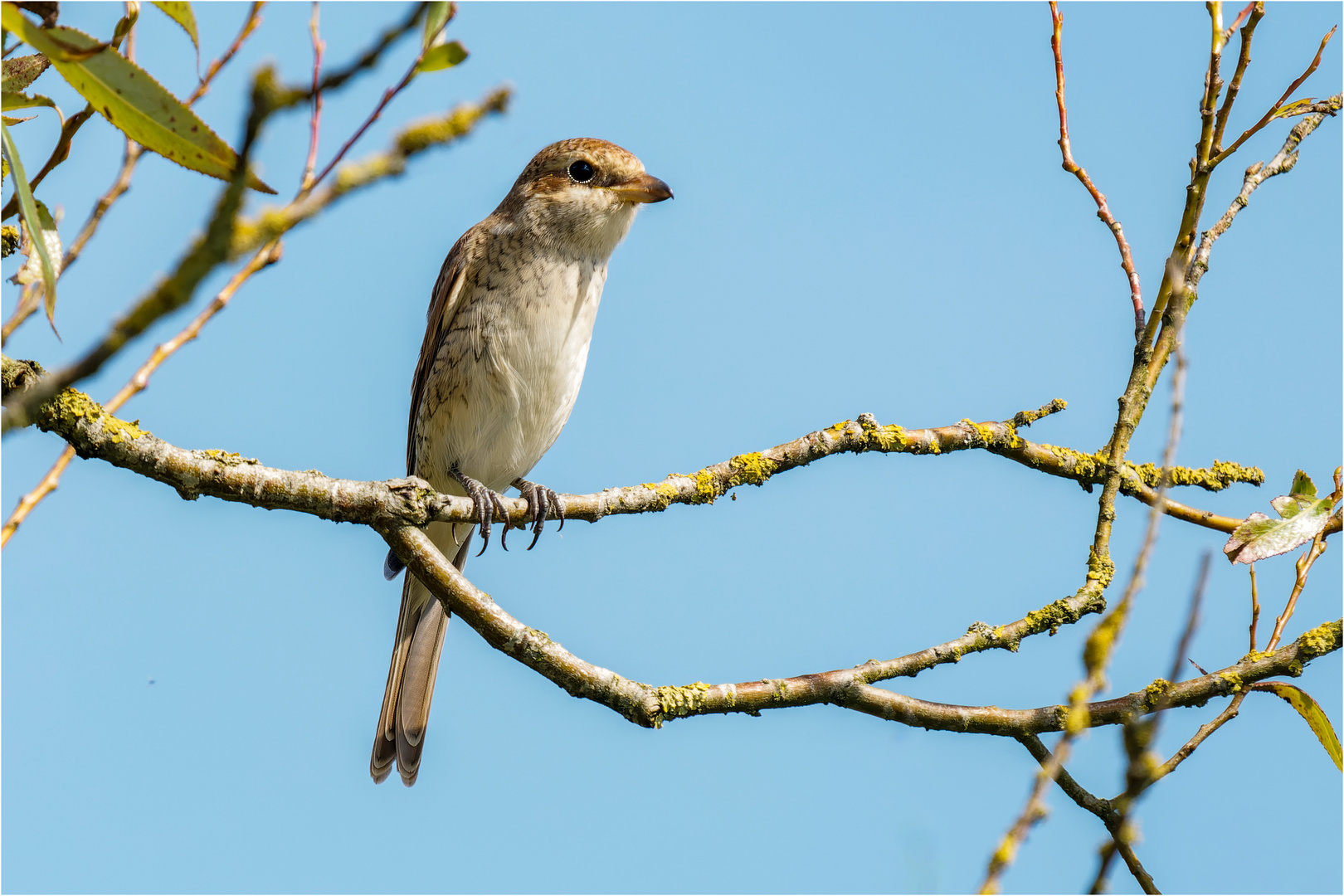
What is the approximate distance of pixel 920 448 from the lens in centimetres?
363

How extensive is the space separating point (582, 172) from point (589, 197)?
21 cm

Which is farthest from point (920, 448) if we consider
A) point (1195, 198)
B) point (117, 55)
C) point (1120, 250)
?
point (117, 55)

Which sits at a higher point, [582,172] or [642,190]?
[582,172]

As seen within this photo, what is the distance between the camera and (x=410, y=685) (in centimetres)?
472

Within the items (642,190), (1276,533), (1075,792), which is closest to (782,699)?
(1075,792)

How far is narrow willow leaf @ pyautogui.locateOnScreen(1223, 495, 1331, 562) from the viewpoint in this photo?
2.57 meters

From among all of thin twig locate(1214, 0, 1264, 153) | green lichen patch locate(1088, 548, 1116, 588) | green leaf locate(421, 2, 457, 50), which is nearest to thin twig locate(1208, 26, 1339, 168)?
thin twig locate(1214, 0, 1264, 153)

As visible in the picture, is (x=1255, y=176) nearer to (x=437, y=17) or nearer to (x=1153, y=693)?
(x=1153, y=693)

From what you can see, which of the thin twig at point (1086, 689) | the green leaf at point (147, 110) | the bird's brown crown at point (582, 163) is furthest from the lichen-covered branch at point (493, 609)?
the bird's brown crown at point (582, 163)

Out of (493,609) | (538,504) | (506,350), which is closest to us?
(493,609)

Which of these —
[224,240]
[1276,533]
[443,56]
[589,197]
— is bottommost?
[224,240]

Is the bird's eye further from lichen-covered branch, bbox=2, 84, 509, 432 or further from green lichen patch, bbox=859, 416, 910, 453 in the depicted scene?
lichen-covered branch, bbox=2, 84, 509, 432

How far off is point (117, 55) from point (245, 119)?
4.19 ft

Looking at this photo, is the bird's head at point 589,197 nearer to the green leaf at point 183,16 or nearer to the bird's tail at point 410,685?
the bird's tail at point 410,685
